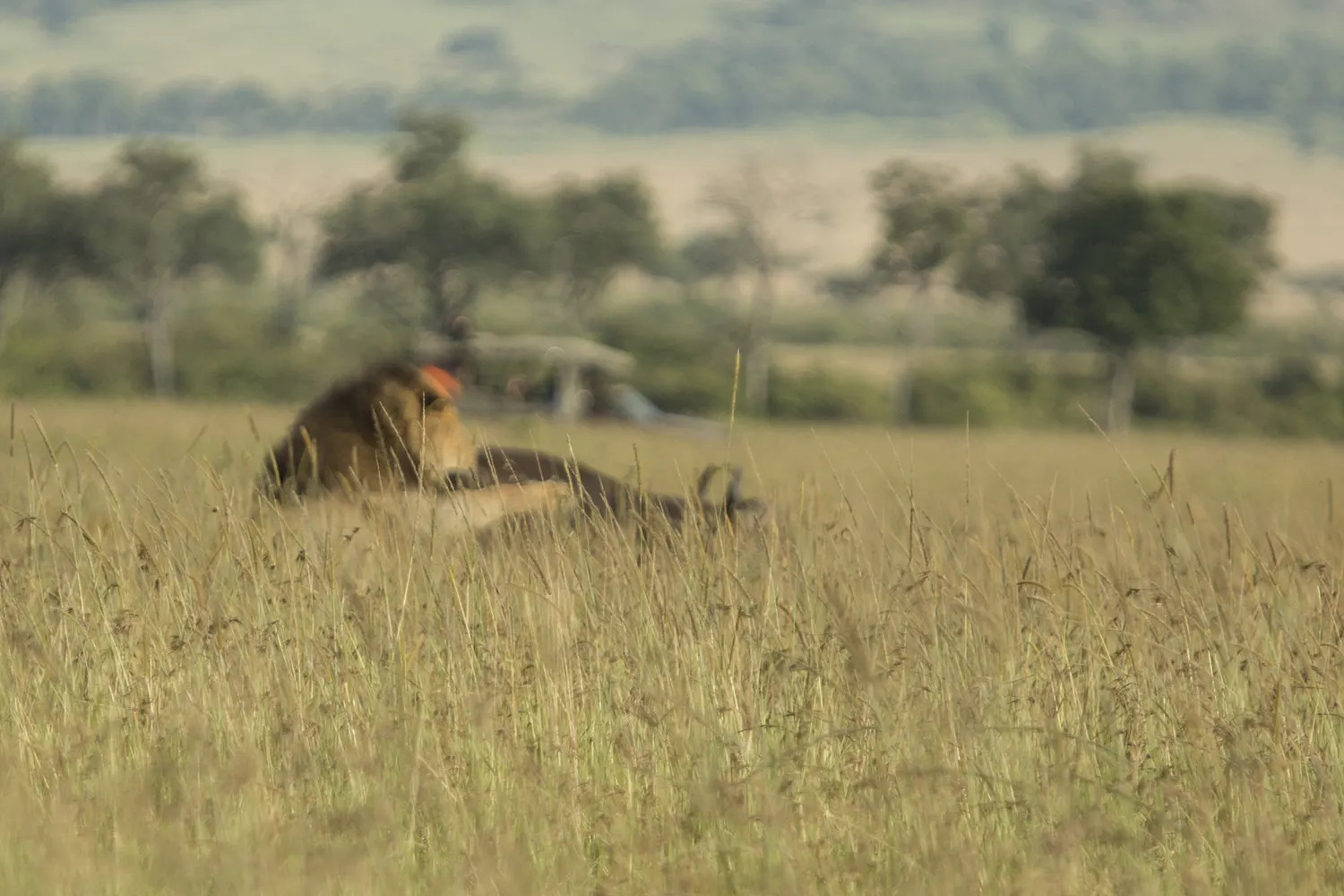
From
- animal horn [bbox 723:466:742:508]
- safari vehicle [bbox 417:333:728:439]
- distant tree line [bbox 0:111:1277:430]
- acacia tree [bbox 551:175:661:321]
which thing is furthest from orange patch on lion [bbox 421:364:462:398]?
acacia tree [bbox 551:175:661:321]

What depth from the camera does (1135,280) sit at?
7225 centimetres

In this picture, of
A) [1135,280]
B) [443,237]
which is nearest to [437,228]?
[443,237]

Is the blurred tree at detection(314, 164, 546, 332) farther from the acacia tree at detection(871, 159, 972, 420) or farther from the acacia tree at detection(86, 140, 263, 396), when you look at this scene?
the acacia tree at detection(871, 159, 972, 420)

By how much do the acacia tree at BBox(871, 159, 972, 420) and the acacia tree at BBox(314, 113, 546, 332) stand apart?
18.8 meters

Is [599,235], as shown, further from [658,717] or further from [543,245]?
[658,717]

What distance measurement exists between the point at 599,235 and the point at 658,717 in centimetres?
9893

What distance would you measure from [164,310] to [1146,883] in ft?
312

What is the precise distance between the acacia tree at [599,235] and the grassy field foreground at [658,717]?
95894mm

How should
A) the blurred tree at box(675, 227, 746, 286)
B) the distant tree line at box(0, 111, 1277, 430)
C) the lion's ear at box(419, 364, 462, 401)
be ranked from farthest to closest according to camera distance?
the blurred tree at box(675, 227, 746, 286)
the distant tree line at box(0, 111, 1277, 430)
the lion's ear at box(419, 364, 462, 401)

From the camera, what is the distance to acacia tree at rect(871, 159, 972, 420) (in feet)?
291

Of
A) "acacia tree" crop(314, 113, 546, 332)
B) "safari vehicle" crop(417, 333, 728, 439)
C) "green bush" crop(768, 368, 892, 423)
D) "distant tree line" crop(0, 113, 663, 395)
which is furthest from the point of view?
"distant tree line" crop(0, 113, 663, 395)

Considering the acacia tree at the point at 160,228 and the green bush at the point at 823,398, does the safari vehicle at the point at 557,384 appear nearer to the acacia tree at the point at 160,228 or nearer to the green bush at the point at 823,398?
the green bush at the point at 823,398

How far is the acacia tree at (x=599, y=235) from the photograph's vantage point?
102125 mm

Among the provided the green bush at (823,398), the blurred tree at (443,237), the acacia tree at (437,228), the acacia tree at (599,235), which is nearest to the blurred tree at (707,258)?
the acacia tree at (599,235)
